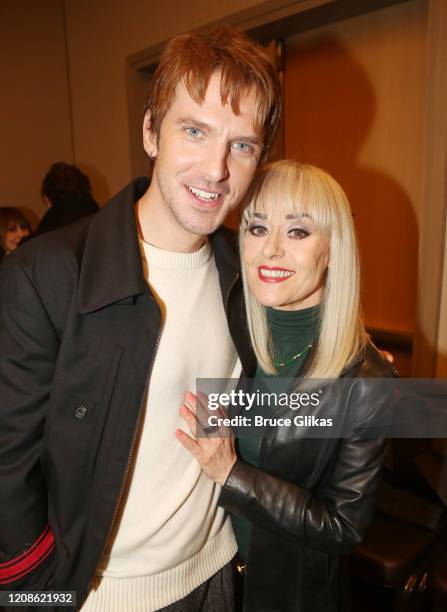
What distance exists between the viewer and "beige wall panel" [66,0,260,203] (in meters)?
2.42

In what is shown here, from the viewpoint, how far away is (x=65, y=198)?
230cm

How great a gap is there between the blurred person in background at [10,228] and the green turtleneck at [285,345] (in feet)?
6.54

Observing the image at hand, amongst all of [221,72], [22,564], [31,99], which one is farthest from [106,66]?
[22,564]

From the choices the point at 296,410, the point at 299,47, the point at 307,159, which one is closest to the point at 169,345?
the point at 296,410

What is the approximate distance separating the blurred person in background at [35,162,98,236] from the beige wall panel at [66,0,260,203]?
478mm

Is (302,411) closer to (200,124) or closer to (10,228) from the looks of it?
(200,124)

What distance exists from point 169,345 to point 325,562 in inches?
21.6

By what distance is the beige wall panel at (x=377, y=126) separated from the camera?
170 cm

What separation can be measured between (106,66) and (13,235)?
1.16m

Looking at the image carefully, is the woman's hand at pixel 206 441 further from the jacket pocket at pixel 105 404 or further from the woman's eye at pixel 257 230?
the woman's eye at pixel 257 230

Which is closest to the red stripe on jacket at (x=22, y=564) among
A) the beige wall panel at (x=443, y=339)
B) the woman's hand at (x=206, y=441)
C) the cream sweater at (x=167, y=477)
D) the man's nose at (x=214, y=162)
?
the cream sweater at (x=167, y=477)

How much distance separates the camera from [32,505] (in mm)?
798

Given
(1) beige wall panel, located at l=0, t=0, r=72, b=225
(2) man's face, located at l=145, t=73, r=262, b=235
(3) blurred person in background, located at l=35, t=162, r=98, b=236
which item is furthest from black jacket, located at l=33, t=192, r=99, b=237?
(2) man's face, located at l=145, t=73, r=262, b=235

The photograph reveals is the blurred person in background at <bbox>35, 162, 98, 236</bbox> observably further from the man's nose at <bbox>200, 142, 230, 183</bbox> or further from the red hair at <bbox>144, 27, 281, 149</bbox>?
the man's nose at <bbox>200, 142, 230, 183</bbox>
